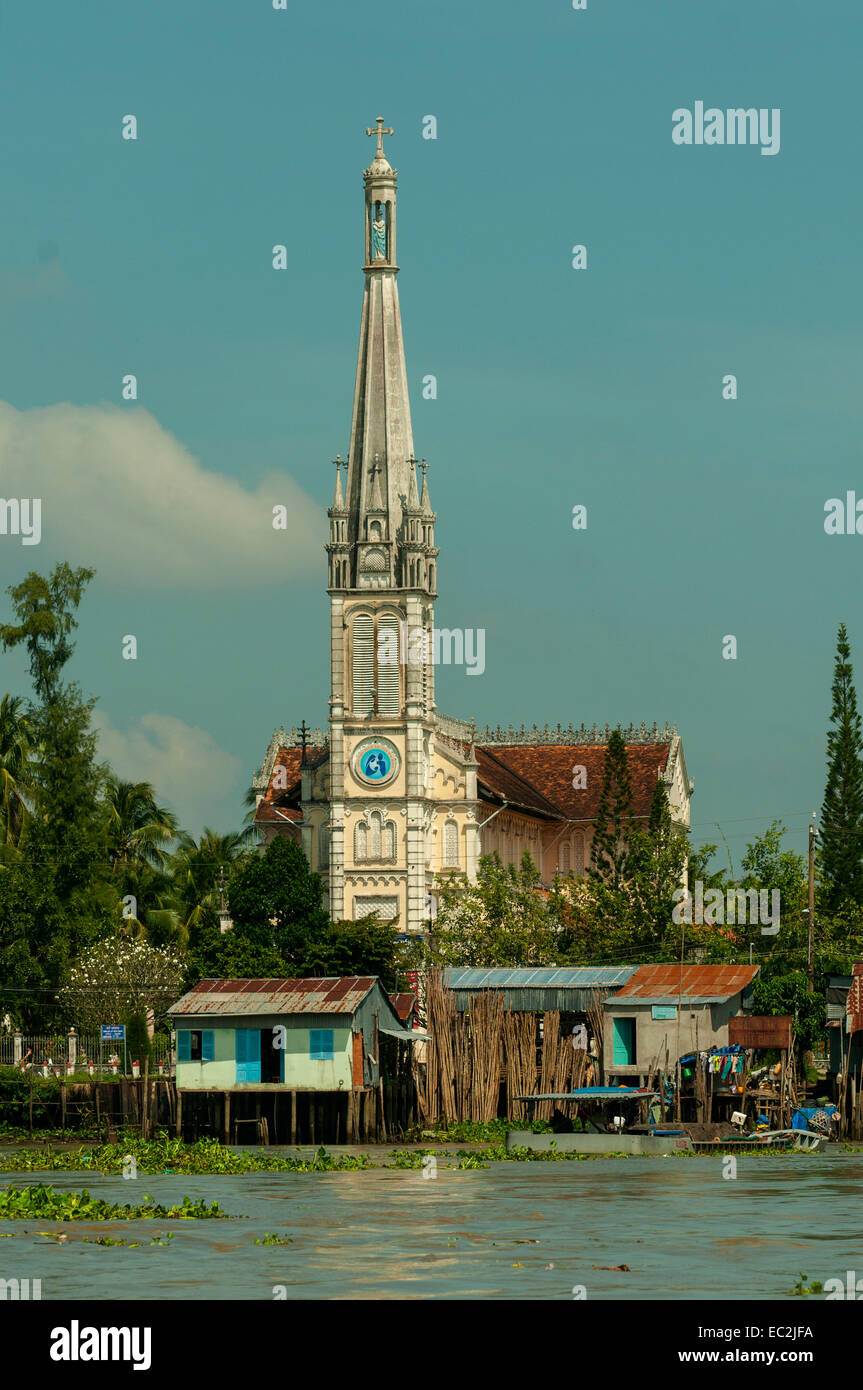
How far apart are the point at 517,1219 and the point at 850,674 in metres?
53.2

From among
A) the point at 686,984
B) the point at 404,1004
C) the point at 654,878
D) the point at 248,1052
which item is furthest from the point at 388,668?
the point at 248,1052

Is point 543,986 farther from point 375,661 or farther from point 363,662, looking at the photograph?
point 363,662

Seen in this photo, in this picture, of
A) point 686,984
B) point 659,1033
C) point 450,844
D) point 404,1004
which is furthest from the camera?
point 450,844

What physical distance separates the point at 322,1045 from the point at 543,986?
34.4ft

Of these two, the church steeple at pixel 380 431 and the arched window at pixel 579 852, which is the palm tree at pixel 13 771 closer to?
the church steeple at pixel 380 431

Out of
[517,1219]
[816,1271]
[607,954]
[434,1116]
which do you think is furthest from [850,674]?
[816,1271]

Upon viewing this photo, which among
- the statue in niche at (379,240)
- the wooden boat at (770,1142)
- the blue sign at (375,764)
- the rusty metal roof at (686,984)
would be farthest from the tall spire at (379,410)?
the wooden boat at (770,1142)

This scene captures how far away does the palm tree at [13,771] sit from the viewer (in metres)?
77.8

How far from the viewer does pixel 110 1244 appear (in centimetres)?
3388

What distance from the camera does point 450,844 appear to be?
323 ft

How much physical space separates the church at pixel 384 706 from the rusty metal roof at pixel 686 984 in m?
27.5

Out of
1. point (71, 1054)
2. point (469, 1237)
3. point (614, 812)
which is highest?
point (614, 812)

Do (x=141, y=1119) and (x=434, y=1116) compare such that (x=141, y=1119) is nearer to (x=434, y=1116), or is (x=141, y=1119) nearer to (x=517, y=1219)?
(x=434, y=1116)

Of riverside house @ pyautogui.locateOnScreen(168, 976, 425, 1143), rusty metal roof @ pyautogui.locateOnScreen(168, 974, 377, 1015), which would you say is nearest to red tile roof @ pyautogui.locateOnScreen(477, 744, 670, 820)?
rusty metal roof @ pyautogui.locateOnScreen(168, 974, 377, 1015)
